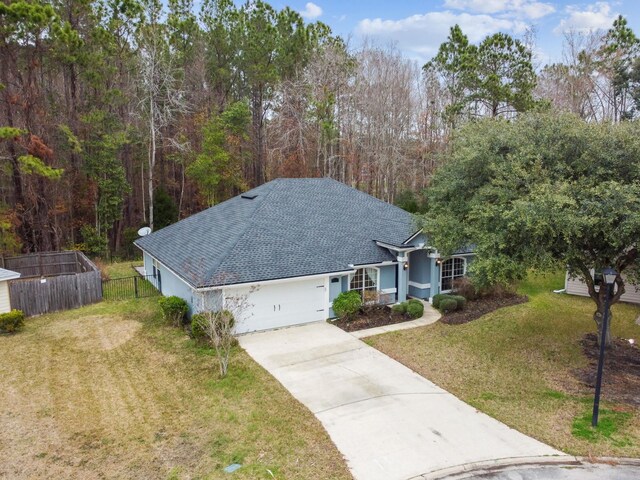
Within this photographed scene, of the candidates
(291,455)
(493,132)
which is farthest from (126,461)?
(493,132)

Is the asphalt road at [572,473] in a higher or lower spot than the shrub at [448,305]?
lower

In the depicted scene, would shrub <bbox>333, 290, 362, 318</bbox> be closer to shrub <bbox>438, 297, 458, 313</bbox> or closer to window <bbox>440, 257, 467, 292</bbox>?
shrub <bbox>438, 297, 458, 313</bbox>

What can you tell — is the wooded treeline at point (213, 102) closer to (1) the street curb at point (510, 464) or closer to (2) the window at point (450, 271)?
(2) the window at point (450, 271)

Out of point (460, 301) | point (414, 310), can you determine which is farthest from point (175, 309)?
point (460, 301)

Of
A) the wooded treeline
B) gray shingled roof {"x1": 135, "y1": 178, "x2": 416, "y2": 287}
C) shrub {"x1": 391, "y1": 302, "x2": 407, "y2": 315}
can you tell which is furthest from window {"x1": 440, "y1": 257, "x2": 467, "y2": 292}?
the wooded treeline

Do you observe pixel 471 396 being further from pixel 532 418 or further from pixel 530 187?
pixel 530 187

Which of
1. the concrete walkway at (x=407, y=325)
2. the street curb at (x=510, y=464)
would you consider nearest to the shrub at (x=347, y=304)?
the concrete walkway at (x=407, y=325)
